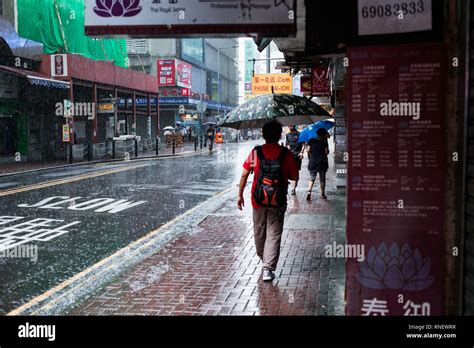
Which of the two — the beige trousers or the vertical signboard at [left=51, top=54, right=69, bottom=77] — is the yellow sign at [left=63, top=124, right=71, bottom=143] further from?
the beige trousers

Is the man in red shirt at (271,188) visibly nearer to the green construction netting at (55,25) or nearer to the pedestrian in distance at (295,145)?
the pedestrian in distance at (295,145)

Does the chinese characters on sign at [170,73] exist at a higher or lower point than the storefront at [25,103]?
higher

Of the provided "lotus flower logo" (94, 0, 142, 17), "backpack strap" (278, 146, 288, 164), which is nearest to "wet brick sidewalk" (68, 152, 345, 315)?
"backpack strap" (278, 146, 288, 164)

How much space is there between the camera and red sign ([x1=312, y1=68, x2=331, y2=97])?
52.9 ft

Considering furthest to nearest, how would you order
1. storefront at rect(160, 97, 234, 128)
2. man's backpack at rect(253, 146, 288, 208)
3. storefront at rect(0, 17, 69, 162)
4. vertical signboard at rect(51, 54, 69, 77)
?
storefront at rect(160, 97, 234, 128) < vertical signboard at rect(51, 54, 69, 77) < storefront at rect(0, 17, 69, 162) < man's backpack at rect(253, 146, 288, 208)

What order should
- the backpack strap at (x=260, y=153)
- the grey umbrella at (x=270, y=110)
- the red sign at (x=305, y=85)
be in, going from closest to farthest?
the backpack strap at (x=260, y=153), the grey umbrella at (x=270, y=110), the red sign at (x=305, y=85)

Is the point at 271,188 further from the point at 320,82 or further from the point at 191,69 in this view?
the point at 191,69

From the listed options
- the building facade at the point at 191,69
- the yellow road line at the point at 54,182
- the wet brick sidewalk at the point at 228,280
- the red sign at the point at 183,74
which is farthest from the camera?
the building facade at the point at 191,69

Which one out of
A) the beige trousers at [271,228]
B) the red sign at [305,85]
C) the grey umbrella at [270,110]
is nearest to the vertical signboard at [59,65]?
the red sign at [305,85]

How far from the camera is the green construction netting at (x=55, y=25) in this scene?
85.0 feet

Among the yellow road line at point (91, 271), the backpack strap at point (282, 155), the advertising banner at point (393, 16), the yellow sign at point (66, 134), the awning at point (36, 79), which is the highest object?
the awning at point (36, 79)

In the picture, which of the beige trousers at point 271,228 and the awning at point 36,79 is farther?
the awning at point 36,79

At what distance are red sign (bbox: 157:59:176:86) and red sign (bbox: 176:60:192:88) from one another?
654mm
